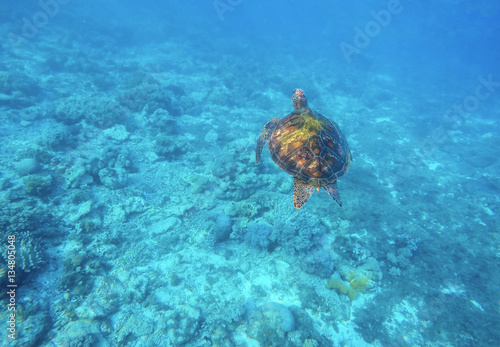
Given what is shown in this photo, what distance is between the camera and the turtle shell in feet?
16.3

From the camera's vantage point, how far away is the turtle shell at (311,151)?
4.98m

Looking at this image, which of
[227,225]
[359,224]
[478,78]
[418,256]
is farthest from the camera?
[478,78]

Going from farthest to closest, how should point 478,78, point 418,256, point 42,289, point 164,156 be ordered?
point 478,78 → point 164,156 → point 418,256 → point 42,289

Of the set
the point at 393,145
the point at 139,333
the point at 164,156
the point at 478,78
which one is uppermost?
the point at 478,78

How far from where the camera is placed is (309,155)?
16.5 feet

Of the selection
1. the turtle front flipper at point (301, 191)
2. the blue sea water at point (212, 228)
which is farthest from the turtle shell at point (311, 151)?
the blue sea water at point (212, 228)

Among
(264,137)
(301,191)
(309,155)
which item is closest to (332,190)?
(301,191)

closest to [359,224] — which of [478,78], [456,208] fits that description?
[456,208]

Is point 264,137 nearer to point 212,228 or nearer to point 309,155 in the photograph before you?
point 309,155

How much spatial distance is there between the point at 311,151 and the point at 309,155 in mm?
114

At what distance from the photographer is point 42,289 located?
530 cm

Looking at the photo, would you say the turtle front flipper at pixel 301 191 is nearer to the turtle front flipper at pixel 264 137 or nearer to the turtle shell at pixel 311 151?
the turtle shell at pixel 311 151

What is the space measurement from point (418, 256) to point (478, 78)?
2060 inches

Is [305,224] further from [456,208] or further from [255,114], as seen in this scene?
[255,114]
